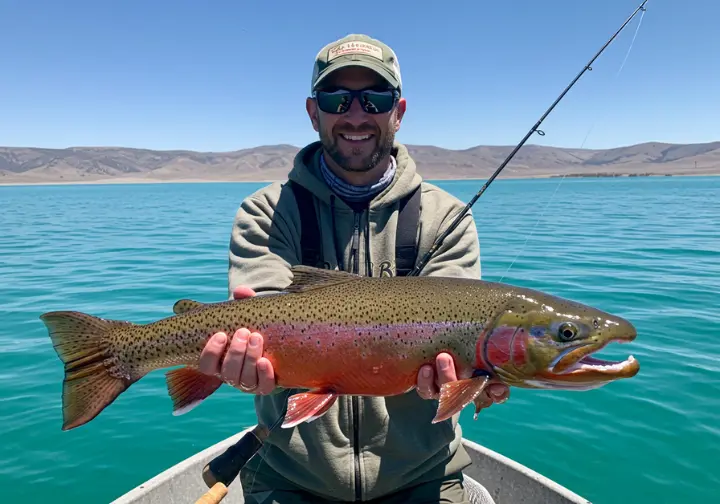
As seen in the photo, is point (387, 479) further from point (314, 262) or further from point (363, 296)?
point (314, 262)

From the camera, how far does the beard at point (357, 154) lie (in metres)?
3.74

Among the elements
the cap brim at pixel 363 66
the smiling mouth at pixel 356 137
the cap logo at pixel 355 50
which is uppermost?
the cap logo at pixel 355 50

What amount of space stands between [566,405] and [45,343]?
30.8ft

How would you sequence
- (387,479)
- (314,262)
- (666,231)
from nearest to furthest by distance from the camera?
(387,479) < (314,262) < (666,231)

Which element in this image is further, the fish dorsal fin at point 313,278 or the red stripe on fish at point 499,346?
the fish dorsal fin at point 313,278

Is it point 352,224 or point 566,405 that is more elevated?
point 352,224

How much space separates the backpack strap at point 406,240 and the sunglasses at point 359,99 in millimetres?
727

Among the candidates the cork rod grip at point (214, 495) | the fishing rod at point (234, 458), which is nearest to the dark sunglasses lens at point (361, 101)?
the fishing rod at point (234, 458)

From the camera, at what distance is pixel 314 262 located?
372 centimetres

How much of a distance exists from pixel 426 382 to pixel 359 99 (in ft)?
6.41

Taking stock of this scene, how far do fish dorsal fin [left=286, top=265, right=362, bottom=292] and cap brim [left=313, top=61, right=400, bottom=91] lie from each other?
1397mm

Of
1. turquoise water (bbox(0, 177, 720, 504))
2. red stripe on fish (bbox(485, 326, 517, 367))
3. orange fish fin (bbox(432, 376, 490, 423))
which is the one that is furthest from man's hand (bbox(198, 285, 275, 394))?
turquoise water (bbox(0, 177, 720, 504))

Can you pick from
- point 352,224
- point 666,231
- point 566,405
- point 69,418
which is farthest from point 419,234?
point 666,231

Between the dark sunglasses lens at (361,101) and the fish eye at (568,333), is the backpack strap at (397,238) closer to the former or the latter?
the dark sunglasses lens at (361,101)
